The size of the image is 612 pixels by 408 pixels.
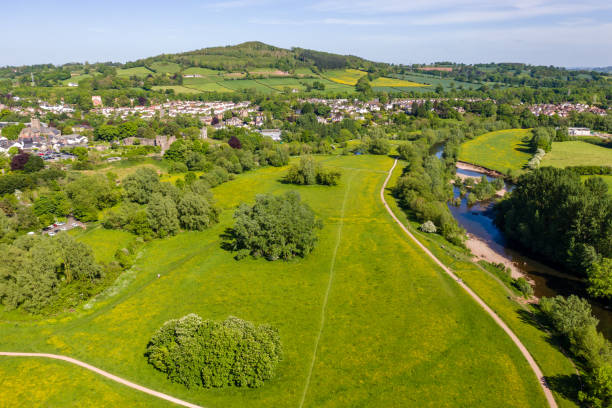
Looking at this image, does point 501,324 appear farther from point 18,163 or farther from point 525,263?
point 18,163

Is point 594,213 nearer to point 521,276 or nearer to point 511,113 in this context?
point 521,276

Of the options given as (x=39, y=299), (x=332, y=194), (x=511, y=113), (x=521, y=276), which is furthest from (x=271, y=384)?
(x=511, y=113)

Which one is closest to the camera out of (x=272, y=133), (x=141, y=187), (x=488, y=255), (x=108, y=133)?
(x=488, y=255)

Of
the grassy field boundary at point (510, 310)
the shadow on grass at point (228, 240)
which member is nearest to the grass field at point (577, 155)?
the grassy field boundary at point (510, 310)

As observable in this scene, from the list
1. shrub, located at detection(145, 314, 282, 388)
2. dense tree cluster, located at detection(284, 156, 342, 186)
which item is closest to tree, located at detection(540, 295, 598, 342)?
shrub, located at detection(145, 314, 282, 388)

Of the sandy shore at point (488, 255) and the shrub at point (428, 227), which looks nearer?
the sandy shore at point (488, 255)

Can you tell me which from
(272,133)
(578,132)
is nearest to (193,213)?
(272,133)

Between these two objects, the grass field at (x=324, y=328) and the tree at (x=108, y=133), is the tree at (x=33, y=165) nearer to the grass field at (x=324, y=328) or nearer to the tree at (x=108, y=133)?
the tree at (x=108, y=133)
